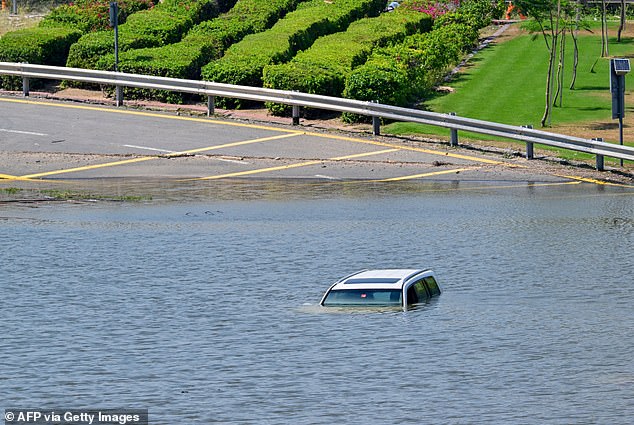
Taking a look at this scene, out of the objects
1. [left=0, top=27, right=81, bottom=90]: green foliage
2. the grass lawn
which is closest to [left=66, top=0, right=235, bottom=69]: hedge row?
[left=0, top=27, right=81, bottom=90]: green foliage

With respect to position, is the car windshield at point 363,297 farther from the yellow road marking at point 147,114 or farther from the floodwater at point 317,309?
the yellow road marking at point 147,114

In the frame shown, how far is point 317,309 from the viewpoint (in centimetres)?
1995

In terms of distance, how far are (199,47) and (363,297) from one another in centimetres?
2520

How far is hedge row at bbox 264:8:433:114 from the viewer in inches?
1503

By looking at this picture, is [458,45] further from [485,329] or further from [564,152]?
[485,329]

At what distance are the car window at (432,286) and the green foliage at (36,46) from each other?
24.2 meters

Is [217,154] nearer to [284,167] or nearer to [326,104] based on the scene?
[284,167]

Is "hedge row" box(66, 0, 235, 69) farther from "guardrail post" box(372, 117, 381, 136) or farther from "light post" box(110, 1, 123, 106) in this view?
"guardrail post" box(372, 117, 381, 136)

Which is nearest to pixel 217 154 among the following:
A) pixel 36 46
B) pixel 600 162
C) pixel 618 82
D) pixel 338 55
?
pixel 600 162

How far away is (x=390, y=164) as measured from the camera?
1270 inches

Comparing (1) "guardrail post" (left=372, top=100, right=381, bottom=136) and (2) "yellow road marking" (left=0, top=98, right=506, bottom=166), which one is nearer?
(2) "yellow road marking" (left=0, top=98, right=506, bottom=166)

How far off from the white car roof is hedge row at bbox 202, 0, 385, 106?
1968 cm

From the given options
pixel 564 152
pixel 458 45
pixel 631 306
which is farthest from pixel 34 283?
pixel 458 45

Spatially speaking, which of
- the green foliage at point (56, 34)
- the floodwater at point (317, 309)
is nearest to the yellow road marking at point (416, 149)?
the floodwater at point (317, 309)
